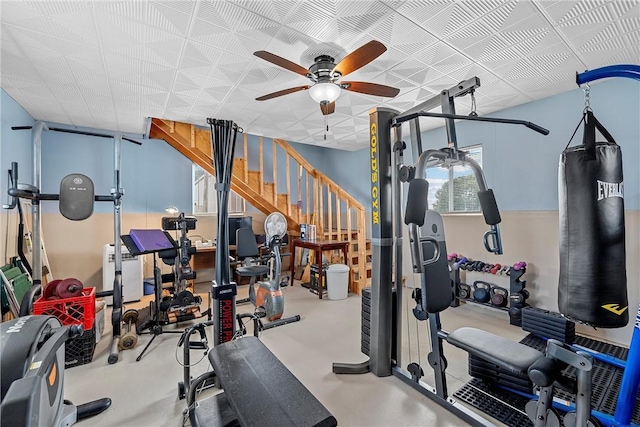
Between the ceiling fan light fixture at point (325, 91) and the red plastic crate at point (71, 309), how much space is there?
9.46 ft

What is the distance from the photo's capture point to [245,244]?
407cm

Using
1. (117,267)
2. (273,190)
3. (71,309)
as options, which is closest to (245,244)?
(117,267)

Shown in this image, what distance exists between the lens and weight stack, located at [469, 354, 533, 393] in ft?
7.06

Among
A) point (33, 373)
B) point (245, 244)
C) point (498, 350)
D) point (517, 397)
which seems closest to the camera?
point (33, 373)

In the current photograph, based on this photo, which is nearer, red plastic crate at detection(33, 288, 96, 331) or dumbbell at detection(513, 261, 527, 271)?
red plastic crate at detection(33, 288, 96, 331)

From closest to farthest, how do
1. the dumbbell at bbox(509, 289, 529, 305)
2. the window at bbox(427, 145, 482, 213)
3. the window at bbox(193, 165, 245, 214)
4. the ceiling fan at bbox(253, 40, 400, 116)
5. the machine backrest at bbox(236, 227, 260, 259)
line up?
the ceiling fan at bbox(253, 40, 400, 116), the dumbbell at bbox(509, 289, 529, 305), the machine backrest at bbox(236, 227, 260, 259), the window at bbox(427, 145, 482, 213), the window at bbox(193, 165, 245, 214)

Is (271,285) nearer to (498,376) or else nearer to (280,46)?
(498,376)

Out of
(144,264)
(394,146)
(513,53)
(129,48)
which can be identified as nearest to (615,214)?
(394,146)

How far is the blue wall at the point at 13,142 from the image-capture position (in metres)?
3.10

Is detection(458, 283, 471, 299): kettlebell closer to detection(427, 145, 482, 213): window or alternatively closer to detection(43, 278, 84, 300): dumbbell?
detection(427, 145, 482, 213): window

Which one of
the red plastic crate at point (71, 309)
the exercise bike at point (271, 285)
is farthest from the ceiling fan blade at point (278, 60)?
the red plastic crate at point (71, 309)

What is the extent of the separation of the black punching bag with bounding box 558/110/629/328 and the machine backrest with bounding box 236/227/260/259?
3.45 metres

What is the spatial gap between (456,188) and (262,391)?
14.7 feet

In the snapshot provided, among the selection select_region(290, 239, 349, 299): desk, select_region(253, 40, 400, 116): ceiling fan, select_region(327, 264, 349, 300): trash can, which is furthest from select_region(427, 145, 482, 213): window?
select_region(253, 40, 400, 116): ceiling fan
